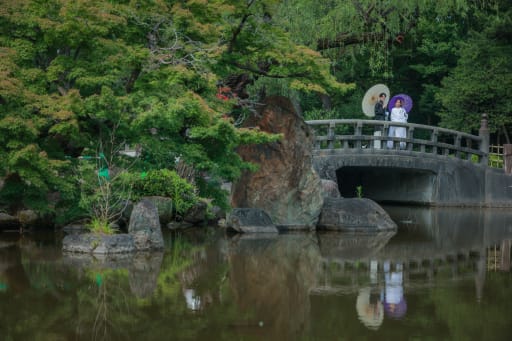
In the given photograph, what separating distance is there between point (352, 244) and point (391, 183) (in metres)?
12.1

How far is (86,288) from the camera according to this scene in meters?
9.22

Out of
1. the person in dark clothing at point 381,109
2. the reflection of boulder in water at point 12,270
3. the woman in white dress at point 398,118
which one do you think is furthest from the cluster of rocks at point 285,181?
the person in dark clothing at point 381,109

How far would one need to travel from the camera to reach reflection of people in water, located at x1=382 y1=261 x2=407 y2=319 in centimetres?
835

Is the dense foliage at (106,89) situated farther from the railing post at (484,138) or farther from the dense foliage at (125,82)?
the railing post at (484,138)

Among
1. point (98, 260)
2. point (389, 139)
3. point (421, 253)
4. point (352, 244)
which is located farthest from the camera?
point (389, 139)

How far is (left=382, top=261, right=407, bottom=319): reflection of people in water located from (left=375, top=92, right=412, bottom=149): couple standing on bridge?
11.7 metres

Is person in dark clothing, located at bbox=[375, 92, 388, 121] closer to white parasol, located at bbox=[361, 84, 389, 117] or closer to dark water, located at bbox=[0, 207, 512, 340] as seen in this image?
white parasol, located at bbox=[361, 84, 389, 117]

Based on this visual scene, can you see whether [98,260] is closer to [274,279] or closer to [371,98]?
[274,279]

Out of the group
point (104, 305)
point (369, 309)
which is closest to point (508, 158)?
point (369, 309)

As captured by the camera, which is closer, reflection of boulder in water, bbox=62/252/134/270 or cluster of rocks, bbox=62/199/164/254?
reflection of boulder in water, bbox=62/252/134/270

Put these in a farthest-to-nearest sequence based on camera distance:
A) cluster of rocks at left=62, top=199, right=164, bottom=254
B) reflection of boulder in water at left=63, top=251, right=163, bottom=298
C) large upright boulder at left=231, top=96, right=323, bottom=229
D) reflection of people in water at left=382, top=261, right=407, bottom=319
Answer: large upright boulder at left=231, top=96, right=323, bottom=229 → cluster of rocks at left=62, top=199, right=164, bottom=254 → reflection of boulder in water at left=63, top=251, right=163, bottom=298 → reflection of people in water at left=382, top=261, right=407, bottom=319

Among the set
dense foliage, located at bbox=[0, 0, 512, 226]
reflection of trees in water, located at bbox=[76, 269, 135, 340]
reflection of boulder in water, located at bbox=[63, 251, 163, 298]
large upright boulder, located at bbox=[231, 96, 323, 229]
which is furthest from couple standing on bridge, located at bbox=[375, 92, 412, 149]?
reflection of trees in water, located at bbox=[76, 269, 135, 340]

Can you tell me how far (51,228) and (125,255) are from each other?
4.23 meters

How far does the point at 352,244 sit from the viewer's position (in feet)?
46.1
